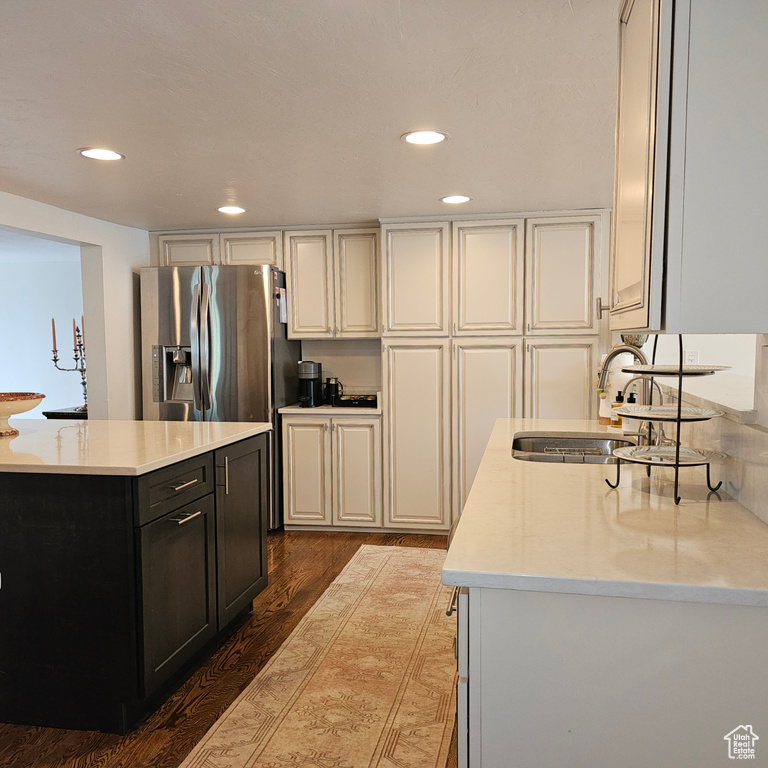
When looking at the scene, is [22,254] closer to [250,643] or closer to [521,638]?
[250,643]

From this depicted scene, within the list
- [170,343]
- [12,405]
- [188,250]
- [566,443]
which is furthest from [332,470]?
[12,405]

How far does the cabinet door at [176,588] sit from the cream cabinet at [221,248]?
7.74ft

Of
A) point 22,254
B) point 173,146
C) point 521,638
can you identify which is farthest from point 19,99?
point 22,254

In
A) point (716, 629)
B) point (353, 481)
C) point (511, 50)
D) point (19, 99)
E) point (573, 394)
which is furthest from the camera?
point (353, 481)

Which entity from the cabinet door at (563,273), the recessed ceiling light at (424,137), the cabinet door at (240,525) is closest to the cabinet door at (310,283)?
the cabinet door at (563,273)

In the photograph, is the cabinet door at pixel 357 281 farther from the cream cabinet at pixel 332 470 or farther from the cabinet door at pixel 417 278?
the cream cabinet at pixel 332 470

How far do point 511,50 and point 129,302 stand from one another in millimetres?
3453

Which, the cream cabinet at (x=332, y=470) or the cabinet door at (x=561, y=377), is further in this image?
the cream cabinet at (x=332, y=470)

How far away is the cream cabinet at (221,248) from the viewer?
15.0 feet

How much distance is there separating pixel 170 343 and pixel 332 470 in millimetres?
1370

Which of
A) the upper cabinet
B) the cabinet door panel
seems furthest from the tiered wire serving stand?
the upper cabinet

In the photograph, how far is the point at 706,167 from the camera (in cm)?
111

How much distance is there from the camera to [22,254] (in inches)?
251

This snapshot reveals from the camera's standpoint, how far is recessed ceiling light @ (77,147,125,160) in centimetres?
267
